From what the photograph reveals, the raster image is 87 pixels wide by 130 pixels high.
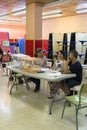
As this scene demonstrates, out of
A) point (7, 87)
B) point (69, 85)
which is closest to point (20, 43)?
point (7, 87)

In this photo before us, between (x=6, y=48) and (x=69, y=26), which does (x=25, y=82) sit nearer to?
(x=6, y=48)

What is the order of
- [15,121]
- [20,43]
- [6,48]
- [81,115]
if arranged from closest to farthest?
1. [15,121]
2. [81,115]
3. [6,48]
4. [20,43]

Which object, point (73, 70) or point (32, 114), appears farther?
point (73, 70)

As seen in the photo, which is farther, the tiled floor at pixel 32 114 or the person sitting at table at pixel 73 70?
the person sitting at table at pixel 73 70

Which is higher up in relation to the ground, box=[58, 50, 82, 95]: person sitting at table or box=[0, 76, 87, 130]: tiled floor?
box=[58, 50, 82, 95]: person sitting at table

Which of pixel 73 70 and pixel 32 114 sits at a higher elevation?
pixel 73 70

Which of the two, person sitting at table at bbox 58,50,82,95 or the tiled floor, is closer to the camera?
the tiled floor

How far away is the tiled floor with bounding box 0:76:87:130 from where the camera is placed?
10.2 feet

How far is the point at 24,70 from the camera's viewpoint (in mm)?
4410

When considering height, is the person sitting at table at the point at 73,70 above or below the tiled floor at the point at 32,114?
above

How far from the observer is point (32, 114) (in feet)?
11.8

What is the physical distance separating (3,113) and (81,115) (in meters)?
1.48

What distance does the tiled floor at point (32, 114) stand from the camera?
3113 mm

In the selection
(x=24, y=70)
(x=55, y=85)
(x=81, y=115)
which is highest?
(x=24, y=70)
